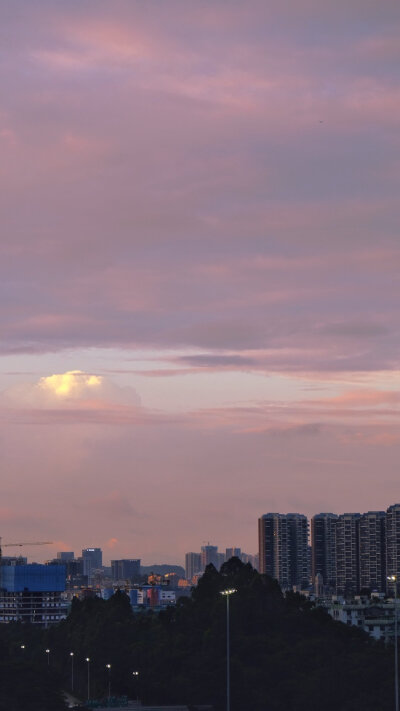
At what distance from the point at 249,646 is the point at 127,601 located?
5818cm

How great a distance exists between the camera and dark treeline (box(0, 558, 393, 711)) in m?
124

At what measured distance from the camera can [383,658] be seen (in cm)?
13125

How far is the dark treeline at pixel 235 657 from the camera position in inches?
4879

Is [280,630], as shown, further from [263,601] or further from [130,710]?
[130,710]

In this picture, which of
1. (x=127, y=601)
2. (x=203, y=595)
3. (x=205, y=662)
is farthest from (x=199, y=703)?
(x=127, y=601)

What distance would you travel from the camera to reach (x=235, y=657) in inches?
5413

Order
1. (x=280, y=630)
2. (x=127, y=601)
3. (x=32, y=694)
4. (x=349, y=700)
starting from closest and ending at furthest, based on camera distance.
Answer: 1. (x=349, y=700)
2. (x=32, y=694)
3. (x=280, y=630)
4. (x=127, y=601)

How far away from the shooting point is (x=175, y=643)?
149m

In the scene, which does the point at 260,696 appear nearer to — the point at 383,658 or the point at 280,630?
the point at 383,658

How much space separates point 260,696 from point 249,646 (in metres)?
17.2

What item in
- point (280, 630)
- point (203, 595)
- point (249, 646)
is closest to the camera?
point (249, 646)

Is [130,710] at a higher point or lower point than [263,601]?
lower

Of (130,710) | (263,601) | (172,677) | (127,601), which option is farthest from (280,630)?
(127,601)

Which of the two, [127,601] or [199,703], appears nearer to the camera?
[199,703]
